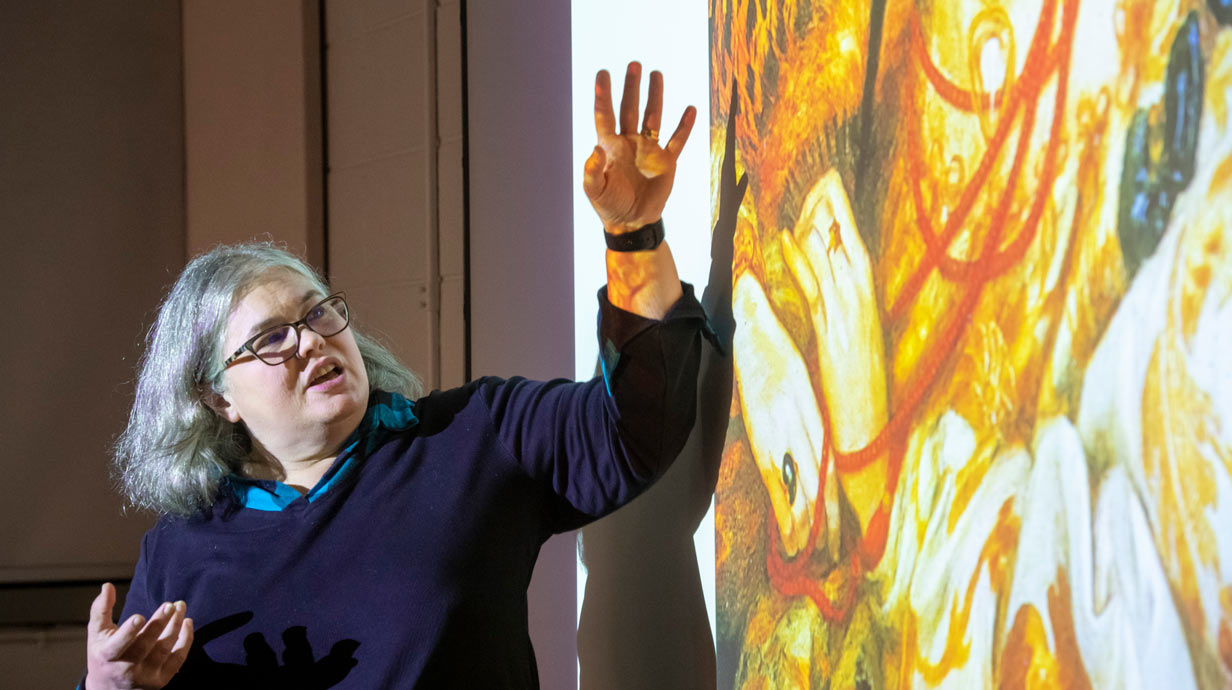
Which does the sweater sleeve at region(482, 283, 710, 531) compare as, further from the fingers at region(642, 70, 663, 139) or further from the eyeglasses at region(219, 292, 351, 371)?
the eyeglasses at region(219, 292, 351, 371)

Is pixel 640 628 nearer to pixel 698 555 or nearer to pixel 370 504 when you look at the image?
pixel 698 555

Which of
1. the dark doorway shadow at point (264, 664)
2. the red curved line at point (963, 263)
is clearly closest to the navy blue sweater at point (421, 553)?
the dark doorway shadow at point (264, 664)

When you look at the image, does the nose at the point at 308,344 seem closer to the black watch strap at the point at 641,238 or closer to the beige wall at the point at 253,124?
the black watch strap at the point at 641,238

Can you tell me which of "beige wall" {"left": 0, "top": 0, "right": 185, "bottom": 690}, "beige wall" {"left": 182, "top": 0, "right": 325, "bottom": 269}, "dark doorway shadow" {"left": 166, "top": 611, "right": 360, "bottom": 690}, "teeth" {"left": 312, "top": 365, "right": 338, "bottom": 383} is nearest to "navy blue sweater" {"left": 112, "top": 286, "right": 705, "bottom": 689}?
"dark doorway shadow" {"left": 166, "top": 611, "right": 360, "bottom": 690}

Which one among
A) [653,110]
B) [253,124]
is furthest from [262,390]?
[253,124]

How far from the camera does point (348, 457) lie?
129 cm

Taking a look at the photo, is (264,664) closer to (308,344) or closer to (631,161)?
(308,344)

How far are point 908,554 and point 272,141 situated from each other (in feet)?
7.59

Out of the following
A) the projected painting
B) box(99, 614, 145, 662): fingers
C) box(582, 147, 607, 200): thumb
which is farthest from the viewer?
box(99, 614, 145, 662): fingers

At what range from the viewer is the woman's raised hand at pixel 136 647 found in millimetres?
1178

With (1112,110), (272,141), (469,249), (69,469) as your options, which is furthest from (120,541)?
(1112,110)

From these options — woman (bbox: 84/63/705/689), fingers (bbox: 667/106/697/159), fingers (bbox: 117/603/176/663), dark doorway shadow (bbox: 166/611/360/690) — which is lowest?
dark doorway shadow (bbox: 166/611/360/690)

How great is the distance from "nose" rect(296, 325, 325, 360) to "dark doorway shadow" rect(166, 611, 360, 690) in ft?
0.98

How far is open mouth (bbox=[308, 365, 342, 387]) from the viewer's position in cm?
127
